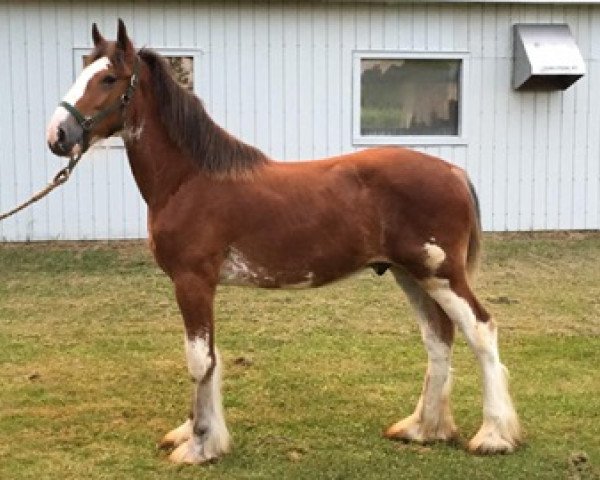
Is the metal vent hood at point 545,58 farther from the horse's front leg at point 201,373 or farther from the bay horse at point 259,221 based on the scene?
the horse's front leg at point 201,373

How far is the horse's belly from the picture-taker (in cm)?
386

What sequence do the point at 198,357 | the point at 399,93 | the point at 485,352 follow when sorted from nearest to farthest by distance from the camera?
the point at 198,357, the point at 485,352, the point at 399,93

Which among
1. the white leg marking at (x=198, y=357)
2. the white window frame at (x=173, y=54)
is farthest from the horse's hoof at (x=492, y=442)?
the white window frame at (x=173, y=54)

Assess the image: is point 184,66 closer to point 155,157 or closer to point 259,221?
point 155,157

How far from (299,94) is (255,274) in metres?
6.45

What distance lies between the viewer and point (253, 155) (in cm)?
400

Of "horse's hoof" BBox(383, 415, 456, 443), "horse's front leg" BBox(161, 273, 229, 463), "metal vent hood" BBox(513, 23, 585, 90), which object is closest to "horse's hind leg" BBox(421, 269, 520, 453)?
"horse's hoof" BBox(383, 415, 456, 443)

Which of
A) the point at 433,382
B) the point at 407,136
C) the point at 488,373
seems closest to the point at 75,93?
the point at 433,382

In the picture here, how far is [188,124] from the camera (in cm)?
390

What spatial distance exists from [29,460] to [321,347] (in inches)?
94.7

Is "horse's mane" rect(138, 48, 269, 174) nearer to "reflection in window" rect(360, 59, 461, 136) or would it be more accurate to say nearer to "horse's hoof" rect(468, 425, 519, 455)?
"horse's hoof" rect(468, 425, 519, 455)

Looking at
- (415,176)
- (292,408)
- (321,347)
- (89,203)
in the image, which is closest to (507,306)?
(321,347)

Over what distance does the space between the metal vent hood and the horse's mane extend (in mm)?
6885

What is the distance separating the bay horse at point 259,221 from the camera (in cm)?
380
